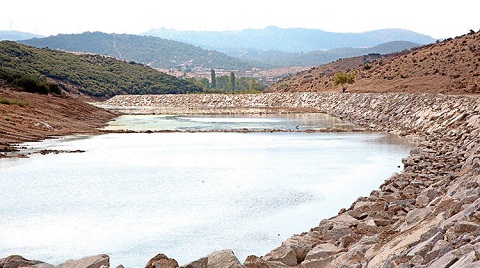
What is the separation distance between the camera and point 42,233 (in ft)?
39.1

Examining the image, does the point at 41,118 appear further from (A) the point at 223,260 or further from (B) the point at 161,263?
(A) the point at 223,260

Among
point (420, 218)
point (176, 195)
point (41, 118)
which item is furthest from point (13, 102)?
point (420, 218)

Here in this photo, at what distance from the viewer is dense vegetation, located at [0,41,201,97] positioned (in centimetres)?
9261

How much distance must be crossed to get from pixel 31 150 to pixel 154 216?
14061 millimetres

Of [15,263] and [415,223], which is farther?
[415,223]

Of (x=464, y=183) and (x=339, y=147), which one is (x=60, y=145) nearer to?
(x=339, y=147)

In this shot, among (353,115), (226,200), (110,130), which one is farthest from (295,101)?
(226,200)

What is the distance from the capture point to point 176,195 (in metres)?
16.0

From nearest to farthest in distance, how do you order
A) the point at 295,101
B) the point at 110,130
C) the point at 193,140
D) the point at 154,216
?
the point at 154,216
the point at 193,140
the point at 110,130
the point at 295,101

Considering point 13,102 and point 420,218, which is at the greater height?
point 13,102

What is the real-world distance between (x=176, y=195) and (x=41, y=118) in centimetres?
2328

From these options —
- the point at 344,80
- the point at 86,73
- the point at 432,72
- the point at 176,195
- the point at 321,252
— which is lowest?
the point at 176,195

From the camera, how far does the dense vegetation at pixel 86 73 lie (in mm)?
92606

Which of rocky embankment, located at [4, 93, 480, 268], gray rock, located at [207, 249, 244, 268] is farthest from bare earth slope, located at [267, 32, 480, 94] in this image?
gray rock, located at [207, 249, 244, 268]
